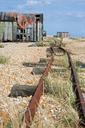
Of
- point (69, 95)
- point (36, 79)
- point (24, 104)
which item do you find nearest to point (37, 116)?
point (24, 104)

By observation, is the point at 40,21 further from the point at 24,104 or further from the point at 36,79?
the point at 24,104

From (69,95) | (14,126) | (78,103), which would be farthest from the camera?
(69,95)

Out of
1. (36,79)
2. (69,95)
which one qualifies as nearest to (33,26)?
(36,79)

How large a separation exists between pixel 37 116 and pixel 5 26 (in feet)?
107

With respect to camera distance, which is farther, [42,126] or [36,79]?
[36,79]

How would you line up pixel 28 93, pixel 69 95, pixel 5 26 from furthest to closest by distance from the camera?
pixel 5 26
pixel 28 93
pixel 69 95

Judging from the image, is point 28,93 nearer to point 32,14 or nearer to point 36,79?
point 36,79

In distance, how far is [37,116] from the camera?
19.7ft

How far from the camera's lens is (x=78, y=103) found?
6.80 m

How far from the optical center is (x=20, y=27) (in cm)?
3881

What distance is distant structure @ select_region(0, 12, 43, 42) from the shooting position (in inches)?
1511

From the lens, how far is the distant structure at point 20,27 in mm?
38375

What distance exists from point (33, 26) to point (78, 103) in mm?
33165

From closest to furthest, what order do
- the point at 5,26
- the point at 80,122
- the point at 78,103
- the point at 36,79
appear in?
the point at 80,122, the point at 78,103, the point at 36,79, the point at 5,26
